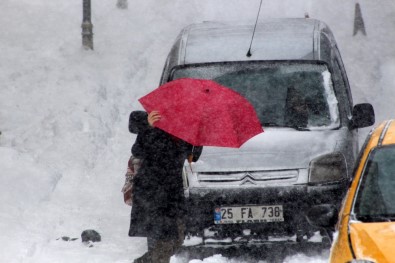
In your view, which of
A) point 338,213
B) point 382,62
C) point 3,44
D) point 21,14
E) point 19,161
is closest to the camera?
point 338,213

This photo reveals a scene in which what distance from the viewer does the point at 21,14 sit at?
794 inches

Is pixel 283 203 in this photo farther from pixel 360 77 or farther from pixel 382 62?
pixel 382 62

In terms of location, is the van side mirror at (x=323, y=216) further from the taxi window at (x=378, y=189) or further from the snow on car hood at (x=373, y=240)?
the snow on car hood at (x=373, y=240)

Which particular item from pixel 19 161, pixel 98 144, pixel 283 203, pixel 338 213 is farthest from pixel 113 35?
pixel 338 213

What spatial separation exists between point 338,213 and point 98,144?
9063 mm

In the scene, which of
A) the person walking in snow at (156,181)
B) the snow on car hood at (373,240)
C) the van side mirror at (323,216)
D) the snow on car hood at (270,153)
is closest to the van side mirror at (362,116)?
the snow on car hood at (270,153)

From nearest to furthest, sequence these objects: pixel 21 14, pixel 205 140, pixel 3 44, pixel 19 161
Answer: pixel 205 140 → pixel 19 161 → pixel 3 44 → pixel 21 14

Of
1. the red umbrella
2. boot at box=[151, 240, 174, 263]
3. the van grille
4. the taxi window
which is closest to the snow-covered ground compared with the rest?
the van grille

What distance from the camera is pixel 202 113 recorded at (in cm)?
671

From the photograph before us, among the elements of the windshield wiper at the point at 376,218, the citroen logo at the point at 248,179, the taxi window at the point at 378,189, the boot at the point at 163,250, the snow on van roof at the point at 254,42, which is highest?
the taxi window at the point at 378,189

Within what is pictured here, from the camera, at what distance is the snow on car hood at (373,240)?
499cm

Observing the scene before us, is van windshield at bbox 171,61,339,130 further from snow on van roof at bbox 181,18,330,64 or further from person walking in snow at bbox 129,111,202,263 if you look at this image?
person walking in snow at bbox 129,111,202,263

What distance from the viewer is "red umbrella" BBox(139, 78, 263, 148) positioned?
21.9 feet

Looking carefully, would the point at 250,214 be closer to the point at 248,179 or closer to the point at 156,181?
the point at 248,179
